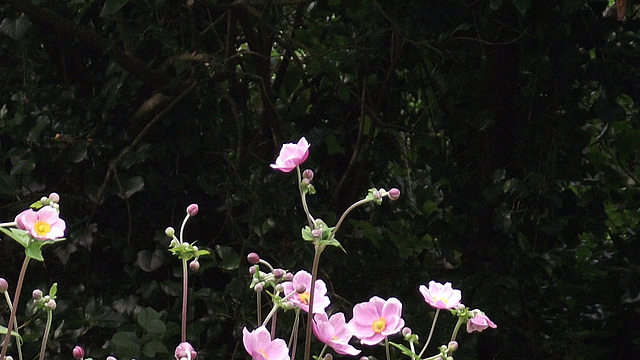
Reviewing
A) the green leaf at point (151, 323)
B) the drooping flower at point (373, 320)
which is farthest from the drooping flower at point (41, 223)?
the green leaf at point (151, 323)

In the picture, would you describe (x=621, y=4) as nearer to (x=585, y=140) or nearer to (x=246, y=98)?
(x=585, y=140)

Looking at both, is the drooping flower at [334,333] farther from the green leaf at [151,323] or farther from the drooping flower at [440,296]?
the green leaf at [151,323]

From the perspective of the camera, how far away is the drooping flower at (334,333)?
0.87 meters

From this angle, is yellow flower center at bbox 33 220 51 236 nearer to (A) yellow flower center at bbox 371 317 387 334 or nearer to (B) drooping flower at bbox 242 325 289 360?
(B) drooping flower at bbox 242 325 289 360

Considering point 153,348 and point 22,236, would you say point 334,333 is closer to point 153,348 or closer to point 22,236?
point 22,236

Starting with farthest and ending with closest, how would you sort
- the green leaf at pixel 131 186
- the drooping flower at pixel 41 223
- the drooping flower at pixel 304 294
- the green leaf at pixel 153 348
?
the green leaf at pixel 131 186 < the green leaf at pixel 153 348 < the drooping flower at pixel 304 294 < the drooping flower at pixel 41 223

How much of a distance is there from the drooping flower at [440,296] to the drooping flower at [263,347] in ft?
0.72

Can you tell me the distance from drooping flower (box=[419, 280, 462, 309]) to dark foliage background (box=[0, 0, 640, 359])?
2.98ft

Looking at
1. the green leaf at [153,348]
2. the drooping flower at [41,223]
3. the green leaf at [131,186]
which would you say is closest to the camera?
the drooping flower at [41,223]

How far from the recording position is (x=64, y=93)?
2031mm

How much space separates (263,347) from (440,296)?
0.26m

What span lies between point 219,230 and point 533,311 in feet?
2.67

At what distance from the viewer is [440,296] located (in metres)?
0.98

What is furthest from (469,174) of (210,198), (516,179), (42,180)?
(42,180)
